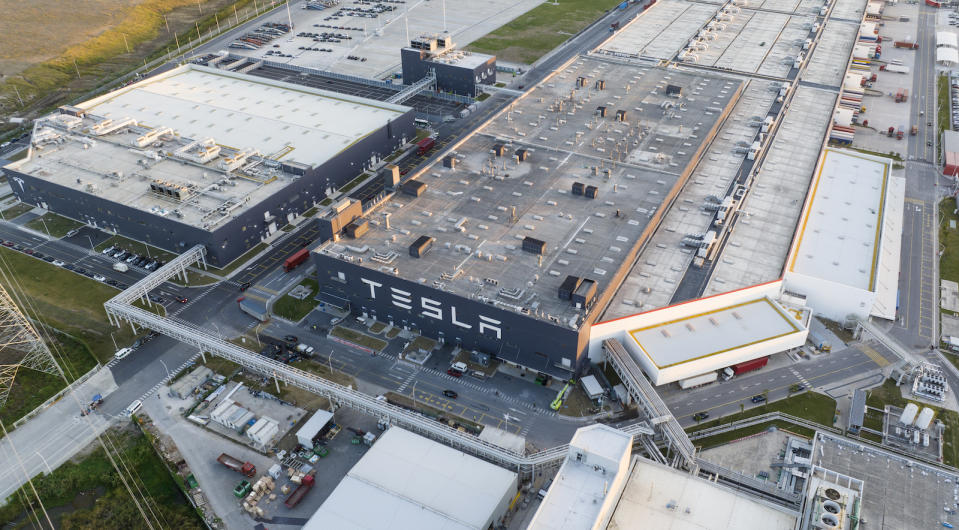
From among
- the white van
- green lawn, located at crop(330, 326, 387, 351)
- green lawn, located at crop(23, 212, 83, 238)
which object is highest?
green lawn, located at crop(23, 212, 83, 238)

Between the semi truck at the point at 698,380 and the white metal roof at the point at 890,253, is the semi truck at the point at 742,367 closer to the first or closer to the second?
the semi truck at the point at 698,380

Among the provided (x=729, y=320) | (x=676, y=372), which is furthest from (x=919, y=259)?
(x=676, y=372)

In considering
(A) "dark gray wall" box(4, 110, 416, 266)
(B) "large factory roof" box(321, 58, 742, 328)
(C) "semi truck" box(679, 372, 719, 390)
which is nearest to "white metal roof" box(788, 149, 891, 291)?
(B) "large factory roof" box(321, 58, 742, 328)

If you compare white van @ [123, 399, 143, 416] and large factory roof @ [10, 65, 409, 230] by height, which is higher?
large factory roof @ [10, 65, 409, 230]

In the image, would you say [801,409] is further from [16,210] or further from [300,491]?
[16,210]

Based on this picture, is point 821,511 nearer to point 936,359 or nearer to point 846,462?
point 846,462

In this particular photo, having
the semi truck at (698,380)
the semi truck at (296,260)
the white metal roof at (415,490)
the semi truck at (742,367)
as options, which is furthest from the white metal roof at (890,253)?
the semi truck at (296,260)

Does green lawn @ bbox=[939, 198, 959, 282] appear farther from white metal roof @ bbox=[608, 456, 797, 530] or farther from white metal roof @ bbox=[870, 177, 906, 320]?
white metal roof @ bbox=[608, 456, 797, 530]

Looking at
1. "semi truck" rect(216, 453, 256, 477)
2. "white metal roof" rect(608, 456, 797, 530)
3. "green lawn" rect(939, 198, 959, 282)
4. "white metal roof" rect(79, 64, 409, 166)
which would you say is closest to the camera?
"white metal roof" rect(608, 456, 797, 530)
